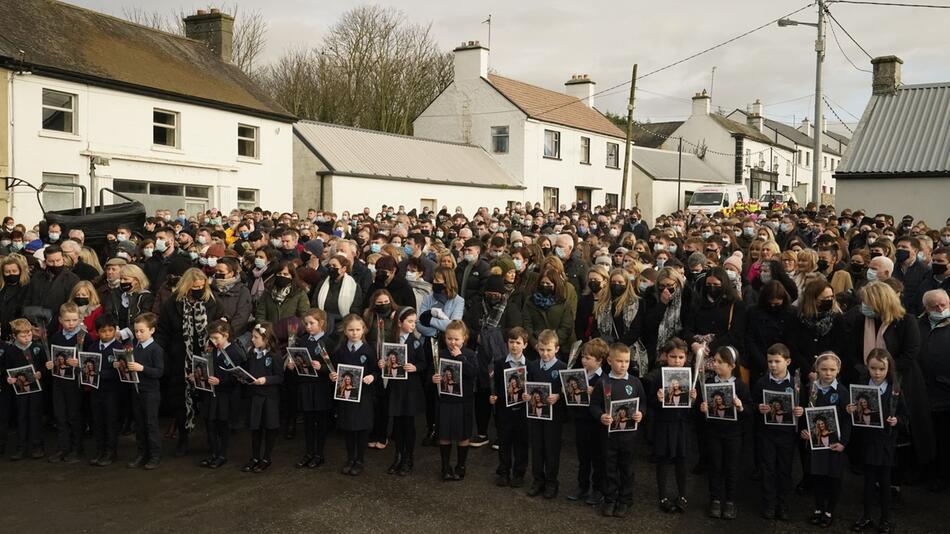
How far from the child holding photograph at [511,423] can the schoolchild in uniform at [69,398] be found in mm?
4430

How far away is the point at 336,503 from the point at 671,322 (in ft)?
12.3

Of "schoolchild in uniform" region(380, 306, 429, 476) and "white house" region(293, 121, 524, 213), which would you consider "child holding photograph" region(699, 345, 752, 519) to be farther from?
"white house" region(293, 121, 524, 213)

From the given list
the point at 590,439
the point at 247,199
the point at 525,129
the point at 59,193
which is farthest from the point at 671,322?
the point at 525,129

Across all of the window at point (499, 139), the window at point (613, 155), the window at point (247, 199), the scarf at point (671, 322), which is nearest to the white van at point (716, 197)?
the window at point (613, 155)

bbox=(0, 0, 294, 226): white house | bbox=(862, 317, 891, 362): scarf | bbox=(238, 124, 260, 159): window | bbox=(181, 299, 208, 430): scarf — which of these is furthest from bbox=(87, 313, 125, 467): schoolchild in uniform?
bbox=(238, 124, 260, 159): window

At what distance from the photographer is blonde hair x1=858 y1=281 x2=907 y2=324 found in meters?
6.89

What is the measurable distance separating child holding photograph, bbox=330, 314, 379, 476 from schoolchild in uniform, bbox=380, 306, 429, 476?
21 centimetres

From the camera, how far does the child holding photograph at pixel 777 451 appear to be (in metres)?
6.59

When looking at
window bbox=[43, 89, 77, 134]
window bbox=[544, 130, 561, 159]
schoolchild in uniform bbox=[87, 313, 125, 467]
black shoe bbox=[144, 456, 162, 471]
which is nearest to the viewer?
black shoe bbox=[144, 456, 162, 471]

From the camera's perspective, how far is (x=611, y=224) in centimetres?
1906

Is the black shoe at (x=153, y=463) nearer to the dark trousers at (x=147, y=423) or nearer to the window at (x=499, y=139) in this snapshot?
the dark trousers at (x=147, y=423)

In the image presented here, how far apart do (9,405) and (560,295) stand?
6.17m

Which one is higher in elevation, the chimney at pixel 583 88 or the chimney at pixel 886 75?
the chimney at pixel 583 88

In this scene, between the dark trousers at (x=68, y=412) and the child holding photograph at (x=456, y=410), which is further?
the dark trousers at (x=68, y=412)
